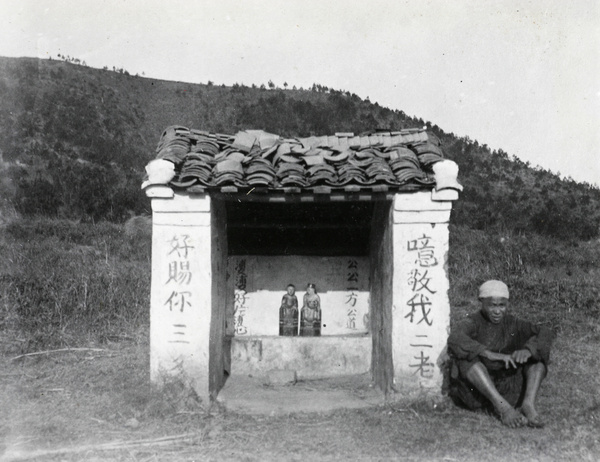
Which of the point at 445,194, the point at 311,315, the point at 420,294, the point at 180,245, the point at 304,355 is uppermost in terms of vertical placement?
the point at 445,194

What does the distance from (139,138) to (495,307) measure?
31410 mm

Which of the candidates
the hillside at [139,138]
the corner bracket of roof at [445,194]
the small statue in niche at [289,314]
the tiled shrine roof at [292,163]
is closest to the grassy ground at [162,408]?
the small statue in niche at [289,314]

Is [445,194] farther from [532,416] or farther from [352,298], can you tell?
[352,298]

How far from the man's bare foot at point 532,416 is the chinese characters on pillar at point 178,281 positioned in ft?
10.6

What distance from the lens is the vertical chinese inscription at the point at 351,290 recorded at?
8039 mm

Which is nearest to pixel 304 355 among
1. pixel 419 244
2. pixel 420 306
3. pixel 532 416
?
pixel 420 306

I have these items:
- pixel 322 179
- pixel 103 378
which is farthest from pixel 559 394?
pixel 103 378

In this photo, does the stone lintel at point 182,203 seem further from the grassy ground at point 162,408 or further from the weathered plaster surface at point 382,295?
the weathered plaster surface at point 382,295

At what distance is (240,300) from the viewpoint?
8.04m

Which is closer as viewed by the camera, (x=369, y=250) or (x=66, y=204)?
(x=369, y=250)

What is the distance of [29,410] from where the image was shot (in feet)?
19.8

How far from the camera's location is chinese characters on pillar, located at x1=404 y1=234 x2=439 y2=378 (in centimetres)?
595

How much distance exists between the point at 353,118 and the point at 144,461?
35226 millimetres

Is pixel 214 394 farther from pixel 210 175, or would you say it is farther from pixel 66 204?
pixel 66 204
